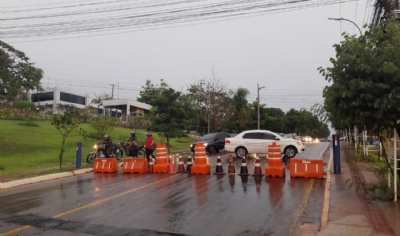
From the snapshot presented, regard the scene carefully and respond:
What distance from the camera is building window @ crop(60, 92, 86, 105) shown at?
77.8m

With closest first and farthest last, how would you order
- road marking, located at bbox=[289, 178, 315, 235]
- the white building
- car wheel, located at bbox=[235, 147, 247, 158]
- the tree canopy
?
road marking, located at bbox=[289, 178, 315, 235] → the tree canopy → car wheel, located at bbox=[235, 147, 247, 158] → the white building

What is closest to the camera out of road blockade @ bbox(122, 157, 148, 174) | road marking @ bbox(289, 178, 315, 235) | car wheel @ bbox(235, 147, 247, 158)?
road marking @ bbox(289, 178, 315, 235)

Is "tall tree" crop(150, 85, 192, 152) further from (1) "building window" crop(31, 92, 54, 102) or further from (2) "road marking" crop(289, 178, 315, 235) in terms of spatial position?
(1) "building window" crop(31, 92, 54, 102)

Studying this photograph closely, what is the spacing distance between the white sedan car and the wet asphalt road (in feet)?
30.4

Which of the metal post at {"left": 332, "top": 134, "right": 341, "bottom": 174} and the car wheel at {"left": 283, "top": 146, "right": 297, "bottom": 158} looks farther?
the car wheel at {"left": 283, "top": 146, "right": 297, "bottom": 158}

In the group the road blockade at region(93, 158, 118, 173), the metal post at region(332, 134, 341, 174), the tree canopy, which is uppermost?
the tree canopy

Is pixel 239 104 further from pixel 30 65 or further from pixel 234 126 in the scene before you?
pixel 30 65

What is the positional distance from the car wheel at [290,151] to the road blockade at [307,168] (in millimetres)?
8748

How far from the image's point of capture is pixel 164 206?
29.9 ft

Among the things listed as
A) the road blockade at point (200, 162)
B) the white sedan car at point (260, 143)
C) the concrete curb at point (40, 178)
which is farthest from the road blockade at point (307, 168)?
the concrete curb at point (40, 178)

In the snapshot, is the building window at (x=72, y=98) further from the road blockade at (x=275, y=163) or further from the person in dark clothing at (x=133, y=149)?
the road blockade at (x=275, y=163)

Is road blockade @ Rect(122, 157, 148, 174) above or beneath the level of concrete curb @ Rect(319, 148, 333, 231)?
above

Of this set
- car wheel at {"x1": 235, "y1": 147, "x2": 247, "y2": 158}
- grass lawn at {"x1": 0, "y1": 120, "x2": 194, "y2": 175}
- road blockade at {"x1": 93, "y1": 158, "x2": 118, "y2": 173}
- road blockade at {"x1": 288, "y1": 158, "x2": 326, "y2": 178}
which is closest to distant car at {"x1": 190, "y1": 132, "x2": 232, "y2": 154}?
car wheel at {"x1": 235, "y1": 147, "x2": 247, "y2": 158}

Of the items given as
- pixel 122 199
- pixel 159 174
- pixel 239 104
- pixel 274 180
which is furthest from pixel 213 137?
pixel 239 104
